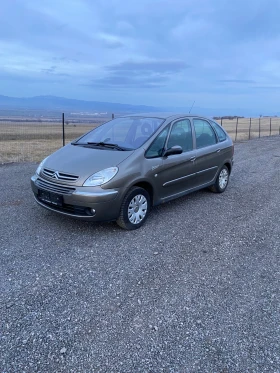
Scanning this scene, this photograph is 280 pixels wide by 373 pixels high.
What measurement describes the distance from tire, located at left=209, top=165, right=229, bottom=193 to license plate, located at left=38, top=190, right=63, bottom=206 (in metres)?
3.46

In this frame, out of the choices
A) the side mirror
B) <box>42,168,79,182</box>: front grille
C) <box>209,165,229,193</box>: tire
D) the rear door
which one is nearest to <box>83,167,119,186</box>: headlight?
<box>42,168,79,182</box>: front grille

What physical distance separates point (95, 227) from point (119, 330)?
6.90 ft

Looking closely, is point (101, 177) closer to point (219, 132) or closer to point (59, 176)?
point (59, 176)

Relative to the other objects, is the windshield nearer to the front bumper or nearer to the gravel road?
the front bumper

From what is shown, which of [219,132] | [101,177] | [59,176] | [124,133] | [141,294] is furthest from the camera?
[219,132]

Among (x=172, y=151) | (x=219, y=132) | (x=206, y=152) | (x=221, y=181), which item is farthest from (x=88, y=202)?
(x=219, y=132)

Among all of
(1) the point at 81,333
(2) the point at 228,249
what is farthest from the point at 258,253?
(1) the point at 81,333

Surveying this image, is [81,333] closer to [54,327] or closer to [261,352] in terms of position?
[54,327]

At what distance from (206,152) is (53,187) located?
2.94 m

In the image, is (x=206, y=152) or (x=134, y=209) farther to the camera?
(x=206, y=152)

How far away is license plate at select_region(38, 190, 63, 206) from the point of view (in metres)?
4.06

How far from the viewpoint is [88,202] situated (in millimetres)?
3906

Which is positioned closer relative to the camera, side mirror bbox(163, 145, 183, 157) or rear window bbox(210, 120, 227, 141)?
side mirror bbox(163, 145, 183, 157)

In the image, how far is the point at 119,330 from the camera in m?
2.49
